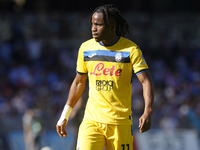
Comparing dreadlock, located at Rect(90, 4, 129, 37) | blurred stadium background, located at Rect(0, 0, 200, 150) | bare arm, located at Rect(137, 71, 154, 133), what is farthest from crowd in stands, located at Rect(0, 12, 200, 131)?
bare arm, located at Rect(137, 71, 154, 133)

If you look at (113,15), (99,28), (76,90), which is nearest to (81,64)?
(76,90)

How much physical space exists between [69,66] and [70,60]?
0.33 m

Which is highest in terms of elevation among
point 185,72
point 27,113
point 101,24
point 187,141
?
point 101,24

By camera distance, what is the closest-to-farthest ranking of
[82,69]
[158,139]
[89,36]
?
1. [82,69]
2. [158,139]
3. [89,36]

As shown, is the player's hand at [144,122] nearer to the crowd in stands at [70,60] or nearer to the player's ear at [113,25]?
the player's ear at [113,25]

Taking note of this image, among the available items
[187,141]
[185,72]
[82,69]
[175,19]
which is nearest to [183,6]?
[175,19]

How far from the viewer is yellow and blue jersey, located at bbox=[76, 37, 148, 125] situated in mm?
4176

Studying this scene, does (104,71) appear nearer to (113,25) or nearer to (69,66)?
(113,25)

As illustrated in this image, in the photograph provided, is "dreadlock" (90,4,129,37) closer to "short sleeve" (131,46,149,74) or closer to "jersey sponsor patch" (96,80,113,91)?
"short sleeve" (131,46,149,74)

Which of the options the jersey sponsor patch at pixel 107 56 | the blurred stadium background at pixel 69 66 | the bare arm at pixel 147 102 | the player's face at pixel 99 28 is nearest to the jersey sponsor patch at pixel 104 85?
the jersey sponsor patch at pixel 107 56

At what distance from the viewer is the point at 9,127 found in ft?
34.6

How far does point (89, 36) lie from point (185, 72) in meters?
4.55

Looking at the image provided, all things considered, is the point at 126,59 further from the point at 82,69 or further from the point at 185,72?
the point at 185,72

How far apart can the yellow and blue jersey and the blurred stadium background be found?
5.54 metres
